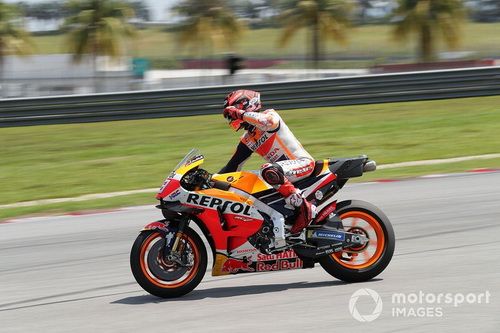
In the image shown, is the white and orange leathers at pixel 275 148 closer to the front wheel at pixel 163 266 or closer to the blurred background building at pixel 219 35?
the front wheel at pixel 163 266

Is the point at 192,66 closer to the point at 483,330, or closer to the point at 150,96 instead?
the point at 150,96

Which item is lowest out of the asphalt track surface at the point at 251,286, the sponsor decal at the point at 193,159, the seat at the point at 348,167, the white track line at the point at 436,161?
the white track line at the point at 436,161

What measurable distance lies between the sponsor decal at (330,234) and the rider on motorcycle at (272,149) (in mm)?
135

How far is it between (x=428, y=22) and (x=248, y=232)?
1493 inches

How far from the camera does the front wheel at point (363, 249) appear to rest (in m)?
6.96

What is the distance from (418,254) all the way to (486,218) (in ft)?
6.19

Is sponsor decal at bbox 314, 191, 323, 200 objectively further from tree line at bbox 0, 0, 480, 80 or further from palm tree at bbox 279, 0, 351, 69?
palm tree at bbox 279, 0, 351, 69

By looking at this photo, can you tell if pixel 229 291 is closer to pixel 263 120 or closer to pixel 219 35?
pixel 263 120

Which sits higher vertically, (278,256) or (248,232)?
(248,232)

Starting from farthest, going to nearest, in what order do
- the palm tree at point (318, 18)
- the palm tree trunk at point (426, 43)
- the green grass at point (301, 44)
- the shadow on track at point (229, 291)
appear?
the green grass at point (301, 44)
the palm tree at point (318, 18)
the palm tree trunk at point (426, 43)
the shadow on track at point (229, 291)

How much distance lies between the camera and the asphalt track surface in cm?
596

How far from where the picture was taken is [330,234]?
6934 millimetres

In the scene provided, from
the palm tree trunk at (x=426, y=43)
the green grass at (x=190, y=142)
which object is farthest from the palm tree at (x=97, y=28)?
the green grass at (x=190, y=142)

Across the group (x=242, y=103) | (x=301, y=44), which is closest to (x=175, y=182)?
(x=242, y=103)
